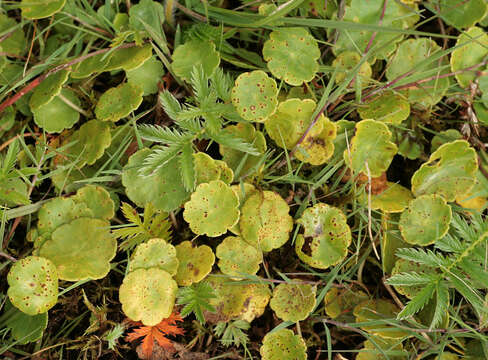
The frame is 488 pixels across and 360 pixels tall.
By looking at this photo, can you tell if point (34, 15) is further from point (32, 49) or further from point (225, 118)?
point (225, 118)

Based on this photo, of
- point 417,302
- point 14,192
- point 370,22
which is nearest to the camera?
point 417,302

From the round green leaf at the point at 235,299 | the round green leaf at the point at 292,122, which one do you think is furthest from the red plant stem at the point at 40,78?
the round green leaf at the point at 235,299

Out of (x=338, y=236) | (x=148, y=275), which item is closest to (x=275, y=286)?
(x=338, y=236)

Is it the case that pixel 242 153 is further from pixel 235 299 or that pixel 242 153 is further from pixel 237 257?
pixel 235 299

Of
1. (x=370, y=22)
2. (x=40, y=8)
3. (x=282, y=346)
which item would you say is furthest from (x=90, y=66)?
(x=282, y=346)

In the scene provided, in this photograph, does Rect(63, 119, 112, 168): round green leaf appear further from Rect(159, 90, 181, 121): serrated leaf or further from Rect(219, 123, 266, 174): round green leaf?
Result: Rect(219, 123, 266, 174): round green leaf

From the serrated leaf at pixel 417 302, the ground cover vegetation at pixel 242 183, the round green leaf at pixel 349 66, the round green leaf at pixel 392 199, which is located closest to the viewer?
the serrated leaf at pixel 417 302

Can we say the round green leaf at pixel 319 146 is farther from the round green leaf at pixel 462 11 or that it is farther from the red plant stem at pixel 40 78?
the red plant stem at pixel 40 78
